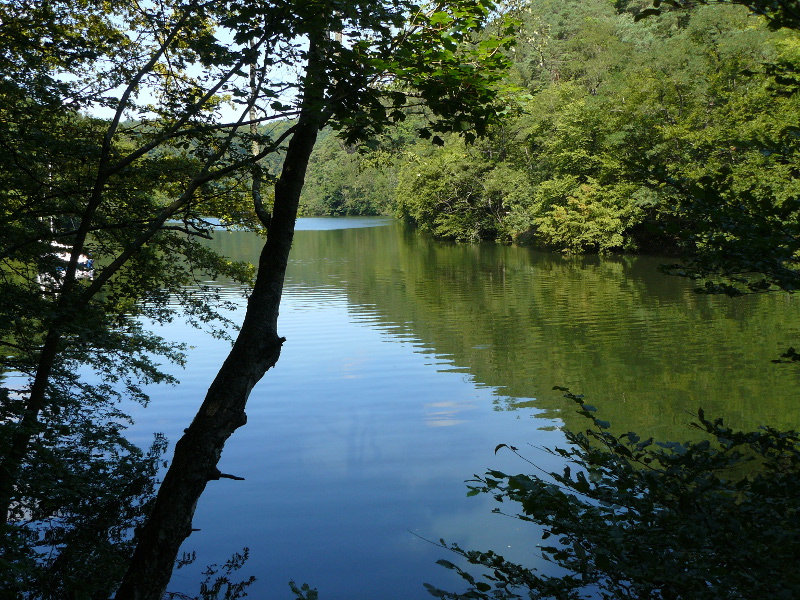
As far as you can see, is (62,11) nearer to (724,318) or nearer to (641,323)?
(641,323)

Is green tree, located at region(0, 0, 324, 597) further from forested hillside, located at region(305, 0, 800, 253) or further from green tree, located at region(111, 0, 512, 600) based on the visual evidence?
forested hillside, located at region(305, 0, 800, 253)

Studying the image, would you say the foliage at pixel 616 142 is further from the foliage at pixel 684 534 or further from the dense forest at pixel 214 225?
the foliage at pixel 684 534

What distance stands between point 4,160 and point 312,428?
5.75 meters

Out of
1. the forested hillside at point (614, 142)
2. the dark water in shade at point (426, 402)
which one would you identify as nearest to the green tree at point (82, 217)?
the dark water in shade at point (426, 402)

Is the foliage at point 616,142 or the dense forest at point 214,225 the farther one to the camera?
the foliage at point 616,142

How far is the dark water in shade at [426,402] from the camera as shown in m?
6.41

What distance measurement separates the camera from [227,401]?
14.2 feet

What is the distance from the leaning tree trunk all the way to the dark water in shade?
5.47 feet

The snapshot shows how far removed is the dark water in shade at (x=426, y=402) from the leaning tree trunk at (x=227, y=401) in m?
1.67

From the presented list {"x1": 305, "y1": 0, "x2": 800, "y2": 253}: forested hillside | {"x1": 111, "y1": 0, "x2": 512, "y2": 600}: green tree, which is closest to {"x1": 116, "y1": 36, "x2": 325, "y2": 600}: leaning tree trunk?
{"x1": 111, "y1": 0, "x2": 512, "y2": 600}: green tree

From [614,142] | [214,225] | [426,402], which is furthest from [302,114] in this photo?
[614,142]

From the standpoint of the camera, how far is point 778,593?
7.16 feet

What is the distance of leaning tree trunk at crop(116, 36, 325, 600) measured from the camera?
159 inches

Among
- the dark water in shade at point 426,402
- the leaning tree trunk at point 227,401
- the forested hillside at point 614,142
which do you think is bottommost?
the dark water in shade at point 426,402
